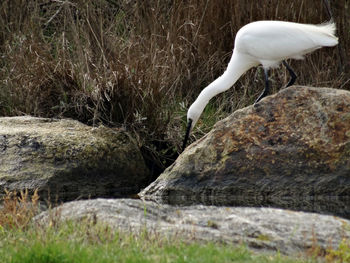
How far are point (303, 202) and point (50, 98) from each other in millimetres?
3751

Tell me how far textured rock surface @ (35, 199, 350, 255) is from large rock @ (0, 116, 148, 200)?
2608mm

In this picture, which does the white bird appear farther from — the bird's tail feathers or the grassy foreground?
the grassy foreground

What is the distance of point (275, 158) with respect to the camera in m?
6.78

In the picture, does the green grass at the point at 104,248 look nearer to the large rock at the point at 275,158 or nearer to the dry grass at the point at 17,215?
the dry grass at the point at 17,215

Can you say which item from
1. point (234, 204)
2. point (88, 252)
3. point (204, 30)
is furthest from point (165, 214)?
point (204, 30)

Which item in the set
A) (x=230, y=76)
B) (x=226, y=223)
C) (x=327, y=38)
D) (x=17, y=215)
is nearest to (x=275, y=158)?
(x=230, y=76)

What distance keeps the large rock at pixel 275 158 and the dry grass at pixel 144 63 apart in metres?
1.27

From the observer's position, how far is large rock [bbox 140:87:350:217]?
262 inches

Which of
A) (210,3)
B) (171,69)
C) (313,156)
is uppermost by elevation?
(210,3)

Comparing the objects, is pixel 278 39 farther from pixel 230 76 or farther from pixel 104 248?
pixel 104 248

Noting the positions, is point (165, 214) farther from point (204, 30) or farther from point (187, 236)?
point (204, 30)

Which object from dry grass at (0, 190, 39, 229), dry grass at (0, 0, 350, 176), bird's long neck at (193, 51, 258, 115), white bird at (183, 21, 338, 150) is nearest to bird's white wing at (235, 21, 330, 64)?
white bird at (183, 21, 338, 150)

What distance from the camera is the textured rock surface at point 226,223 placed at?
13.4ft

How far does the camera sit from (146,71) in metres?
8.23
